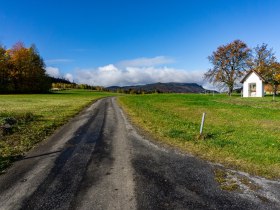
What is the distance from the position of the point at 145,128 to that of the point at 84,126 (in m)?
4.15

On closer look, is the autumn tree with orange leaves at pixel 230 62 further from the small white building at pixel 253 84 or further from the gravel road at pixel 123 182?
the gravel road at pixel 123 182

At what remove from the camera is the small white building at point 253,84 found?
5388cm

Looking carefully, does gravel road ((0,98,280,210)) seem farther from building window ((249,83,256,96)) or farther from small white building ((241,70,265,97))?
building window ((249,83,256,96))

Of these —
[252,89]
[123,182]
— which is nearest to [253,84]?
[252,89]

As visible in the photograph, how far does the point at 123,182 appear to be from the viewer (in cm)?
739

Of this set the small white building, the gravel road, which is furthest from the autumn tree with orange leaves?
the gravel road

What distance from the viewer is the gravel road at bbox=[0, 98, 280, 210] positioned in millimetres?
6164

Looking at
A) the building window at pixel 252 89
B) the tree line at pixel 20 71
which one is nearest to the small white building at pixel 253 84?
the building window at pixel 252 89

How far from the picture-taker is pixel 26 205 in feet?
20.0

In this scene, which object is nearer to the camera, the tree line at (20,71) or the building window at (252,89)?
the building window at (252,89)

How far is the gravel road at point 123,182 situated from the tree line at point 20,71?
76.9m

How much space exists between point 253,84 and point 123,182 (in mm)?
54595

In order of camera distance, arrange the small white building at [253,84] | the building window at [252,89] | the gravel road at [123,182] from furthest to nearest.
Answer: the building window at [252,89] < the small white building at [253,84] < the gravel road at [123,182]

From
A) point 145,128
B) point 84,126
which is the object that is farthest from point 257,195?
point 84,126
